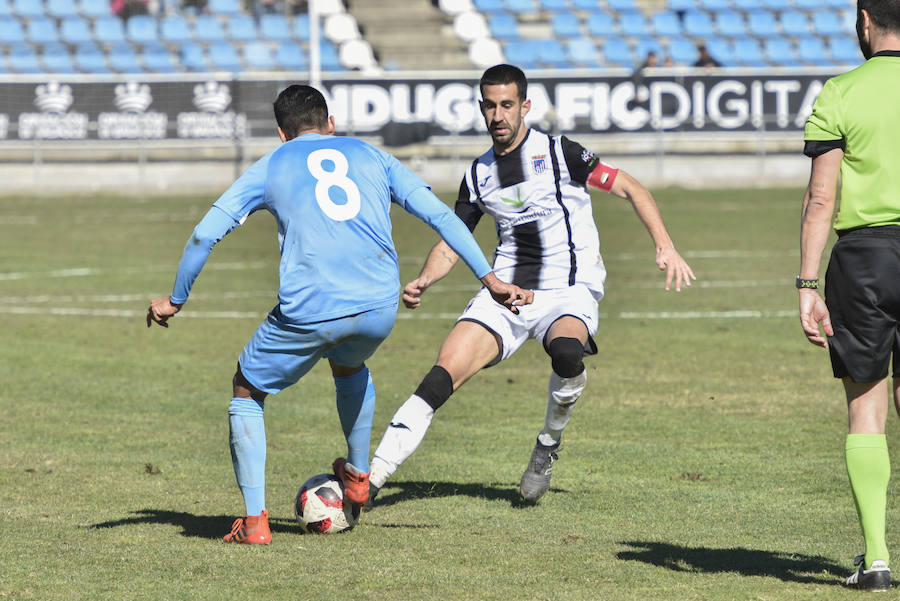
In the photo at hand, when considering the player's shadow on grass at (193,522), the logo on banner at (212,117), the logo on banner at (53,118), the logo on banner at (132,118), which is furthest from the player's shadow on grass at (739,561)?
the logo on banner at (53,118)

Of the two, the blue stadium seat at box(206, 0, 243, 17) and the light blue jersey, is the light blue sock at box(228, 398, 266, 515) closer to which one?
the light blue jersey

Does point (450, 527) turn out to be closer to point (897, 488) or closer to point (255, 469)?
point (255, 469)

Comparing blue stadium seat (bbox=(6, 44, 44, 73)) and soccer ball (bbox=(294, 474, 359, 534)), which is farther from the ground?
blue stadium seat (bbox=(6, 44, 44, 73))

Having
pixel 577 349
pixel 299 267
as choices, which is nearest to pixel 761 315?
pixel 577 349

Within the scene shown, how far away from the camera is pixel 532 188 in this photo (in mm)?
7043

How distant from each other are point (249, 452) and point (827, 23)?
111 ft

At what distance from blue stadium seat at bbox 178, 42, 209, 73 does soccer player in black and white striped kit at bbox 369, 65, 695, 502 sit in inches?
1152

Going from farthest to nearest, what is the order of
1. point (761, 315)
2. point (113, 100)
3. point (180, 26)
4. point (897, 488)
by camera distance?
1. point (180, 26)
2. point (113, 100)
3. point (761, 315)
4. point (897, 488)

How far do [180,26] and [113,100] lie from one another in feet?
21.2

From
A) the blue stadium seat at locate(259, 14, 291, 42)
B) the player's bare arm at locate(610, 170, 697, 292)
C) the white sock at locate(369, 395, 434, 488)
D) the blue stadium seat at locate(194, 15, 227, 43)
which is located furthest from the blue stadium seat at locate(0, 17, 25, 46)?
the white sock at locate(369, 395, 434, 488)

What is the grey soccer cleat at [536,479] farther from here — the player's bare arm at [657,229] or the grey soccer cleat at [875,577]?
the grey soccer cleat at [875,577]

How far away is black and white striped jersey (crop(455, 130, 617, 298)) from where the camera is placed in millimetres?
7047

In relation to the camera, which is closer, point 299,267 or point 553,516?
point 299,267

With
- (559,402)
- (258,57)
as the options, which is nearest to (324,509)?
(559,402)
